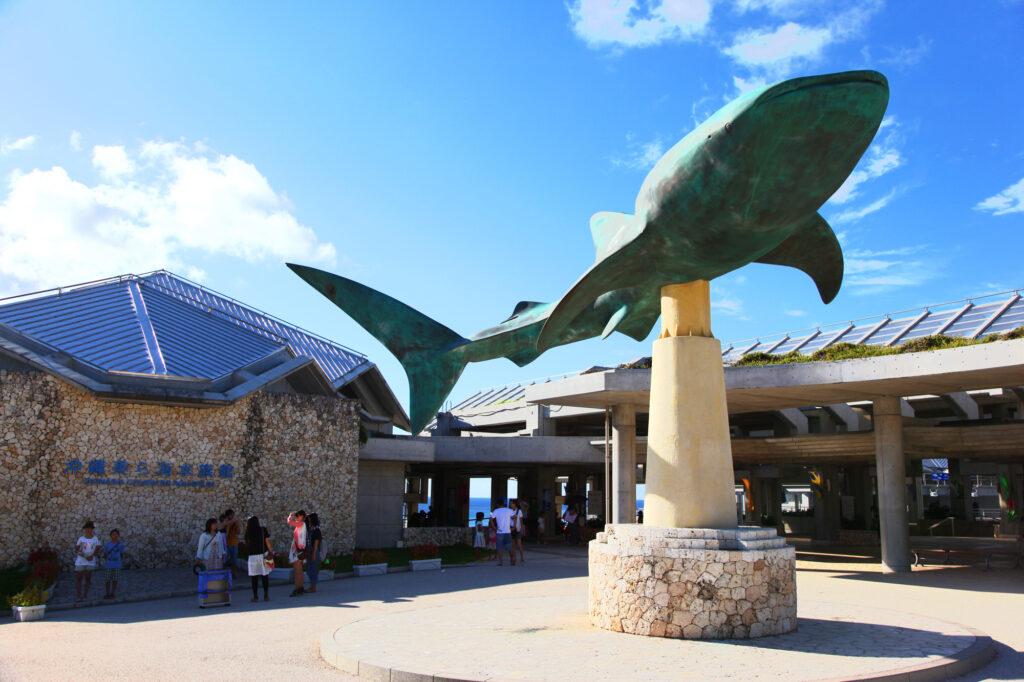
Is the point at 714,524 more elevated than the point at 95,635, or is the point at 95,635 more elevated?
the point at 714,524

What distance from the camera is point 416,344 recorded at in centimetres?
1157

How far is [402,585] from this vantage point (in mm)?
15766

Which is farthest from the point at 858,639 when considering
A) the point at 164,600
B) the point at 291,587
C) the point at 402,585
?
the point at 164,600

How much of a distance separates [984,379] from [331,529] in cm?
1784

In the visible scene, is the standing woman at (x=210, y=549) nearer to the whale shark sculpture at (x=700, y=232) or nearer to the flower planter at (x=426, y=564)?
the whale shark sculpture at (x=700, y=232)

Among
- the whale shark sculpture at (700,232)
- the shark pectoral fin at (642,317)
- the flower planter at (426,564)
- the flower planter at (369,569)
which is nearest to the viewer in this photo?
the whale shark sculpture at (700,232)

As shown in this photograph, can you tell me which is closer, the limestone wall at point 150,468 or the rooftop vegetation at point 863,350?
the limestone wall at point 150,468

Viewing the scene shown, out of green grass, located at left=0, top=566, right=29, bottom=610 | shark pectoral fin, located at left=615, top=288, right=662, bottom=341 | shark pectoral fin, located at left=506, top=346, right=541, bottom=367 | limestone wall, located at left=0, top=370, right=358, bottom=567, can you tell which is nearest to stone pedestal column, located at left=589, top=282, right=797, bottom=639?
shark pectoral fin, located at left=615, top=288, right=662, bottom=341

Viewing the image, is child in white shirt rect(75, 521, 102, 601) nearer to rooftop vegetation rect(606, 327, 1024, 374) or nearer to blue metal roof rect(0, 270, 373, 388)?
blue metal roof rect(0, 270, 373, 388)

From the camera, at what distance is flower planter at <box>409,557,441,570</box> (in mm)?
18969

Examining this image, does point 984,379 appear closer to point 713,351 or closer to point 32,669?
point 713,351

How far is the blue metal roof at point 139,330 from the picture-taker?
1928 centimetres

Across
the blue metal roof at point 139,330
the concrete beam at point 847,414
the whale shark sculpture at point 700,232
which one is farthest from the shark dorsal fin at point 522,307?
the concrete beam at point 847,414

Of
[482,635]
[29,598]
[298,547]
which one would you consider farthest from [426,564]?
[482,635]
